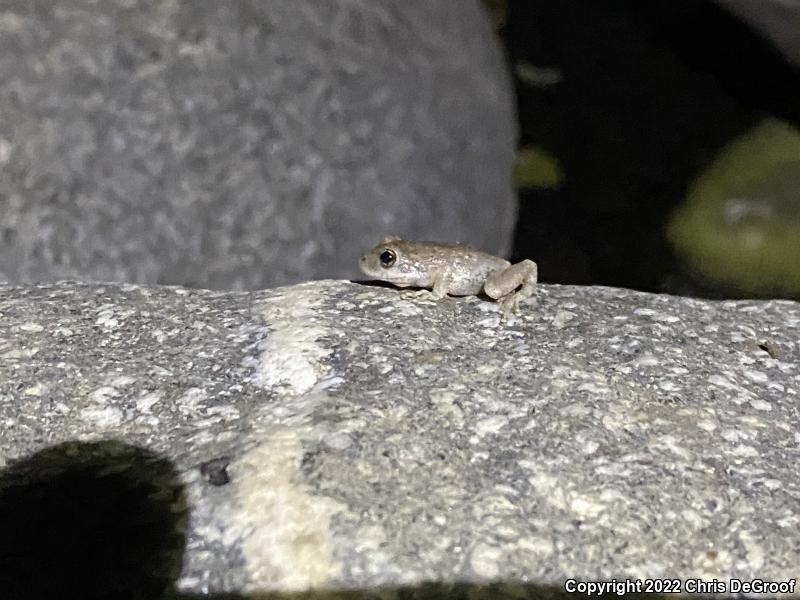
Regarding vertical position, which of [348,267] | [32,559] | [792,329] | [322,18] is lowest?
[348,267]

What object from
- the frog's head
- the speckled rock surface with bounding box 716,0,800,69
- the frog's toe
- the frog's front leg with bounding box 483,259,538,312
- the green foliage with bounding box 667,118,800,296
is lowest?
the green foliage with bounding box 667,118,800,296

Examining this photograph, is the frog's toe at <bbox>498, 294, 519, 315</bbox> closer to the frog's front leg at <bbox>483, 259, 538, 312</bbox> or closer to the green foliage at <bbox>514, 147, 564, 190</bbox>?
the frog's front leg at <bbox>483, 259, 538, 312</bbox>

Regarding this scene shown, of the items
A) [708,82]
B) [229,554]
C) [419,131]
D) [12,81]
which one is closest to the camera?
[229,554]

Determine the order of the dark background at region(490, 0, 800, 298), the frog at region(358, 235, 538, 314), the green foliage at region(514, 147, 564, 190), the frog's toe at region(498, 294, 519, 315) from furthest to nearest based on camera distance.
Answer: the green foliage at region(514, 147, 564, 190), the dark background at region(490, 0, 800, 298), the frog at region(358, 235, 538, 314), the frog's toe at region(498, 294, 519, 315)

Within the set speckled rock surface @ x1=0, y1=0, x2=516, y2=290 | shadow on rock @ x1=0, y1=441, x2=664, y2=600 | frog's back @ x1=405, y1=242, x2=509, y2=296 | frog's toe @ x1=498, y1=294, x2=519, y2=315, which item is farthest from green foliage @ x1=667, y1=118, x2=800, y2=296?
shadow on rock @ x1=0, y1=441, x2=664, y2=600

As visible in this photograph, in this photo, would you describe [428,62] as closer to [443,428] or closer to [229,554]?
[443,428]

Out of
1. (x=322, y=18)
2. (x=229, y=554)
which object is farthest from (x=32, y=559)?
(x=322, y=18)

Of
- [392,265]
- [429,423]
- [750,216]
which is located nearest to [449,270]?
[392,265]
